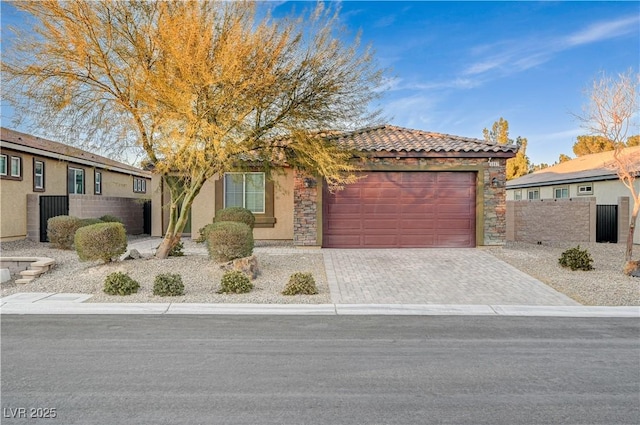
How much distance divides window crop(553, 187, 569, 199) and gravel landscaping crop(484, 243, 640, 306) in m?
9.36

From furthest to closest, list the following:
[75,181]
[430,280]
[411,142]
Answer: [75,181] < [411,142] < [430,280]

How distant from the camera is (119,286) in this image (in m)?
8.34

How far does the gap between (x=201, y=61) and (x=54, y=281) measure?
6.08 m

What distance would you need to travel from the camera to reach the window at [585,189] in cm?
2156

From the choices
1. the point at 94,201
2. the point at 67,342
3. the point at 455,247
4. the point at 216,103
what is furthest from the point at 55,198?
the point at 455,247

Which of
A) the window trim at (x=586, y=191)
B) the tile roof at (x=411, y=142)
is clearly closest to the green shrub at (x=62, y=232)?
the tile roof at (x=411, y=142)

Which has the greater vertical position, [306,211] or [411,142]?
[411,142]

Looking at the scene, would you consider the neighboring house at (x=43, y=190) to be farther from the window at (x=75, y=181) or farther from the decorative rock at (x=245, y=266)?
the decorative rock at (x=245, y=266)

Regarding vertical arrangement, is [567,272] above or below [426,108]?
below

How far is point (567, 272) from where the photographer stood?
10.6m

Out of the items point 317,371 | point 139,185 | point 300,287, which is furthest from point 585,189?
point 139,185

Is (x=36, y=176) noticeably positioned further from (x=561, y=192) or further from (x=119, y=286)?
(x=561, y=192)

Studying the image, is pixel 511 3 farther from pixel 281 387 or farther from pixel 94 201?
pixel 94 201

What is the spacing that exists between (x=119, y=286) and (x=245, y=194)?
26.9ft
